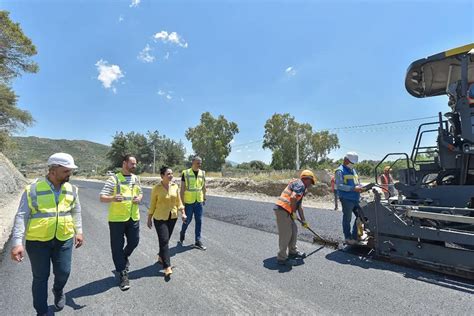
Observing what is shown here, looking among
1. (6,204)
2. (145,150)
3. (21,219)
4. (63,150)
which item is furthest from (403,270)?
(63,150)

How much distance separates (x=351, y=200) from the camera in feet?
18.4

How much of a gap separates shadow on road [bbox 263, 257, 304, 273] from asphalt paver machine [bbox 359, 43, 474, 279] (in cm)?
129

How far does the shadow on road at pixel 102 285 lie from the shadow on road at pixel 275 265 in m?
1.62

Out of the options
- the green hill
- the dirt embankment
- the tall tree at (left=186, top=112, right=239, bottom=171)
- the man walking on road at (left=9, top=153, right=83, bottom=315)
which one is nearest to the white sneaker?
the man walking on road at (left=9, top=153, right=83, bottom=315)

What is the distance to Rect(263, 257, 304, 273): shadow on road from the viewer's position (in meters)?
4.57

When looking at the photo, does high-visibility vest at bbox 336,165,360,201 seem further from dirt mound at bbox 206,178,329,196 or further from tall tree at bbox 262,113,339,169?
tall tree at bbox 262,113,339,169

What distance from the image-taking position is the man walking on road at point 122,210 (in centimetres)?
403

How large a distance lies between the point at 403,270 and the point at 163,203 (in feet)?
12.0

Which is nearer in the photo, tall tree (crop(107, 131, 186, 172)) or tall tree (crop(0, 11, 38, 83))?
tall tree (crop(0, 11, 38, 83))

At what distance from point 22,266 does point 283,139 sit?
43.1 m

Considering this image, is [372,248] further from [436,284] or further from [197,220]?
[197,220]

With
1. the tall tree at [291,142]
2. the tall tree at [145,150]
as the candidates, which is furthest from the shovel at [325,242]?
the tall tree at [145,150]

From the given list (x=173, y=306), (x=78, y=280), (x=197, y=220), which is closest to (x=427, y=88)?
(x=197, y=220)

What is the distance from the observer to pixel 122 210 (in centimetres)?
405
